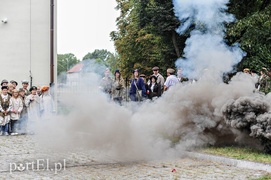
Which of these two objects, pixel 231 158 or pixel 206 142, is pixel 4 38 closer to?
pixel 206 142

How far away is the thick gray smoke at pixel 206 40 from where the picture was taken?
13.7 meters

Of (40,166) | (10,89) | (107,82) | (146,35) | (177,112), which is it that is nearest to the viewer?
(40,166)

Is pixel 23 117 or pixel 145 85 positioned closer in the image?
pixel 145 85

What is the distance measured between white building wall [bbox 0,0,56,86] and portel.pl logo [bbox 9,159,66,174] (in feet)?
40.2

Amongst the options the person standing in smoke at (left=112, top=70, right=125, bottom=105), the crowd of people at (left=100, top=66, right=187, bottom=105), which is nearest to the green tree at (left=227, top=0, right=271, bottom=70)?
the crowd of people at (left=100, top=66, right=187, bottom=105)

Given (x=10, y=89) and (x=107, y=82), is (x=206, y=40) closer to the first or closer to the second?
(x=107, y=82)

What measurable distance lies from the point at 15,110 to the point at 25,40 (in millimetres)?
5693

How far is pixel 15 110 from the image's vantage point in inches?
717

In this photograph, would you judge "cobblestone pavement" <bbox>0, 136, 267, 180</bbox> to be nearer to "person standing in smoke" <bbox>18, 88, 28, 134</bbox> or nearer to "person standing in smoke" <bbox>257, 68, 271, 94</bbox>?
"person standing in smoke" <bbox>257, 68, 271, 94</bbox>

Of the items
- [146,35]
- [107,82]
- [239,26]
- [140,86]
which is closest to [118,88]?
[107,82]

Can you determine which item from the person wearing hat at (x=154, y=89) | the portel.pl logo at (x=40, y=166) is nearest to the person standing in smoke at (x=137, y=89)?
the person wearing hat at (x=154, y=89)

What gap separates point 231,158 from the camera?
432 inches

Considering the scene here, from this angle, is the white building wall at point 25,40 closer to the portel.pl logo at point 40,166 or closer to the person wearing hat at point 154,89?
the person wearing hat at point 154,89

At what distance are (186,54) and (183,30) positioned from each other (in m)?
1.25
